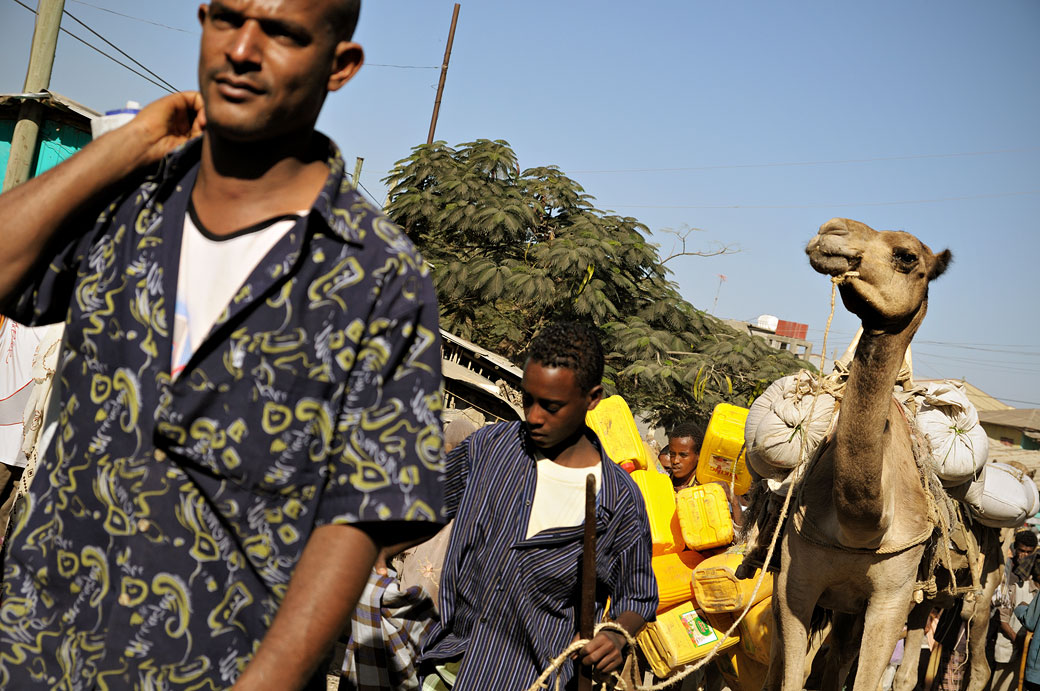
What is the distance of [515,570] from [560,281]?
42.3 feet

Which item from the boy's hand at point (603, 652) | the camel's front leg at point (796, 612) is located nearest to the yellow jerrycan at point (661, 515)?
the camel's front leg at point (796, 612)

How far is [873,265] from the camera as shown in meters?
4.55

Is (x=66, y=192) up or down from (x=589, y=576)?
up

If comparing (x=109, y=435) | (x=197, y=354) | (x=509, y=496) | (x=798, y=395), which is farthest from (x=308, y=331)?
(x=798, y=395)

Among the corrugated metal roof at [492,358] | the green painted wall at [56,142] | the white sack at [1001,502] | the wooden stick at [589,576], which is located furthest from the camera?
the corrugated metal roof at [492,358]

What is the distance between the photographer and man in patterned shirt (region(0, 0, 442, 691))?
1.39 meters

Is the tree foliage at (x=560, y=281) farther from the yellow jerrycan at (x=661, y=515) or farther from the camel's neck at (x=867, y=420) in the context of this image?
the camel's neck at (x=867, y=420)

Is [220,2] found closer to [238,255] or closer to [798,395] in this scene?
[238,255]

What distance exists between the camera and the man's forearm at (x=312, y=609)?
1.35 metres

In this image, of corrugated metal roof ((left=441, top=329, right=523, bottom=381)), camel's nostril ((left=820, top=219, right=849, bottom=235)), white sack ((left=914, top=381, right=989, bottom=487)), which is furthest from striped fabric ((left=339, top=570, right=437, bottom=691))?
corrugated metal roof ((left=441, top=329, right=523, bottom=381))

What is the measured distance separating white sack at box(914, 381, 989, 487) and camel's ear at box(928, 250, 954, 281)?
1.50 meters

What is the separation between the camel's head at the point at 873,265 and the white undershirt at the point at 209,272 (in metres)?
3.53

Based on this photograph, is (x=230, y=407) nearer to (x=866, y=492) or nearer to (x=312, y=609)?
(x=312, y=609)

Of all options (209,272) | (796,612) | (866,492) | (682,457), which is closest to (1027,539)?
(682,457)
